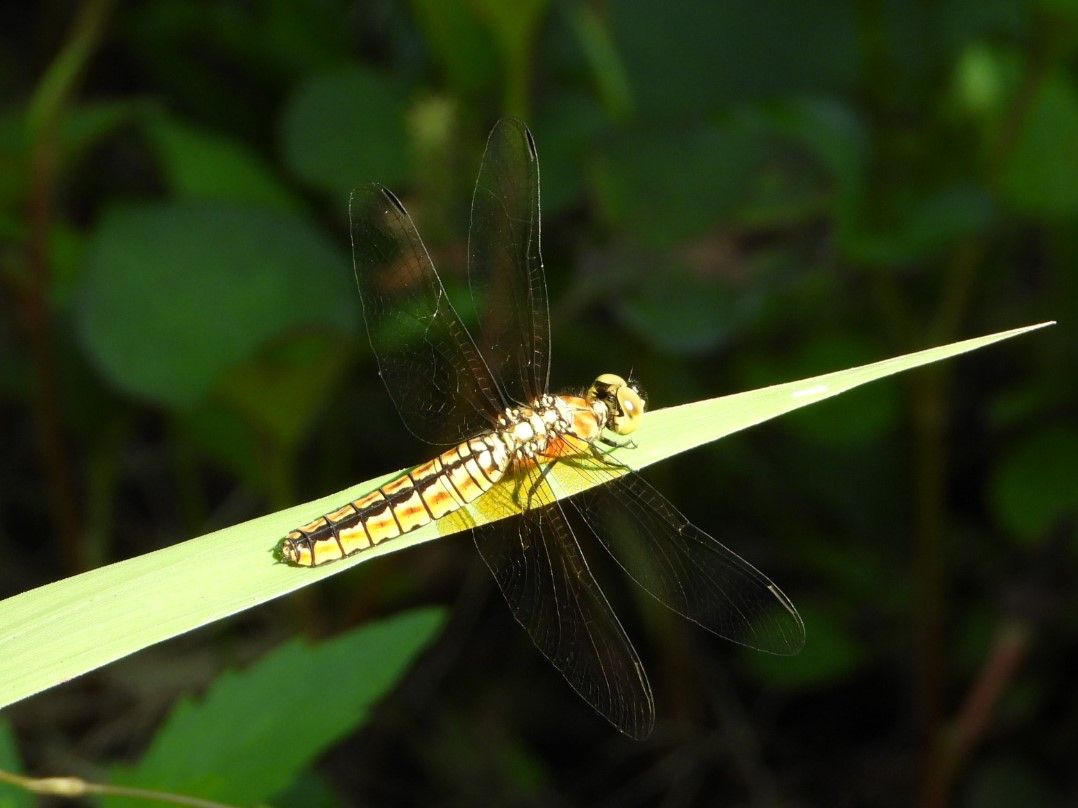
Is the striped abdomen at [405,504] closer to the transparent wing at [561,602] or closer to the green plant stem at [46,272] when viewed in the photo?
the transparent wing at [561,602]

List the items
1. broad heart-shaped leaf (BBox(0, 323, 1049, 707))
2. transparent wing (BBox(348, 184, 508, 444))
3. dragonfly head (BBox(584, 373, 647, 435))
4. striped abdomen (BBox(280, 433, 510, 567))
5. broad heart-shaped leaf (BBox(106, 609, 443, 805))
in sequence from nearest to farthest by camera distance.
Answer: broad heart-shaped leaf (BBox(0, 323, 1049, 707)) → striped abdomen (BBox(280, 433, 510, 567)) → broad heart-shaped leaf (BBox(106, 609, 443, 805)) → dragonfly head (BBox(584, 373, 647, 435)) → transparent wing (BBox(348, 184, 508, 444))

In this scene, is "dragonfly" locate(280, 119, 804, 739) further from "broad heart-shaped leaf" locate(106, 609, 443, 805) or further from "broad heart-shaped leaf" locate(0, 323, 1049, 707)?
"broad heart-shaped leaf" locate(106, 609, 443, 805)

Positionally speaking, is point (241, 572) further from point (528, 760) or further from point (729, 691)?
point (729, 691)

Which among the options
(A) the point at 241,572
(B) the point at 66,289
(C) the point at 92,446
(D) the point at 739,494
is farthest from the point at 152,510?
(A) the point at 241,572

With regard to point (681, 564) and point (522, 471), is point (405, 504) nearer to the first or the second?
point (522, 471)

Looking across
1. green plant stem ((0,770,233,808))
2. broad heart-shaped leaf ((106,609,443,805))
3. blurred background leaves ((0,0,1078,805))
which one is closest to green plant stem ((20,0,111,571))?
blurred background leaves ((0,0,1078,805))

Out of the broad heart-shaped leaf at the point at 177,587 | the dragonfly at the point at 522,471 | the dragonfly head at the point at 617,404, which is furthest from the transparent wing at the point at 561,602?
the broad heart-shaped leaf at the point at 177,587

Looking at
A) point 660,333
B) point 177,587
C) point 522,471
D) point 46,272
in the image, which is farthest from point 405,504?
point 46,272
